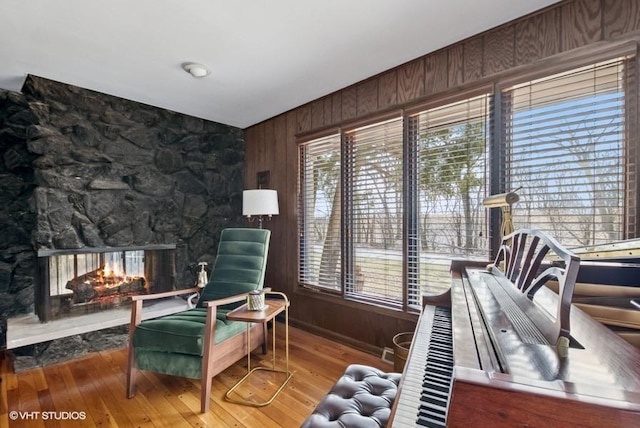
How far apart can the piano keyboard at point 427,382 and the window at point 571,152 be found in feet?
3.68

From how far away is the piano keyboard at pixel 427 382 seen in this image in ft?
2.35

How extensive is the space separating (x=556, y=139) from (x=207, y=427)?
2.59 metres

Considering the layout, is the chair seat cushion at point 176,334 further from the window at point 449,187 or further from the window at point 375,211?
the window at point 449,187

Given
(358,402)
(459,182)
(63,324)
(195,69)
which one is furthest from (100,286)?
(459,182)

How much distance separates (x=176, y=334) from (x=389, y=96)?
2378mm

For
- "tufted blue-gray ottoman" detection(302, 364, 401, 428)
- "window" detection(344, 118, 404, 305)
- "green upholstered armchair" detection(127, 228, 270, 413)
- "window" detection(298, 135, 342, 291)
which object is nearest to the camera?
"tufted blue-gray ottoman" detection(302, 364, 401, 428)

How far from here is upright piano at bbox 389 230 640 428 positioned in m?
0.51

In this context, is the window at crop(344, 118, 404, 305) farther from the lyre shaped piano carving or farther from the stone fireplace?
the stone fireplace

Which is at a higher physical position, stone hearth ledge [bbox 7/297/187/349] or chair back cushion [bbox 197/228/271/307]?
chair back cushion [bbox 197/228/271/307]

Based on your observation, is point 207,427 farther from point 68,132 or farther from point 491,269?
point 68,132

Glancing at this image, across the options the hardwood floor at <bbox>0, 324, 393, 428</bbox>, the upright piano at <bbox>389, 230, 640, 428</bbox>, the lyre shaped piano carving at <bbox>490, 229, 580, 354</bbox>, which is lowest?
the hardwood floor at <bbox>0, 324, 393, 428</bbox>

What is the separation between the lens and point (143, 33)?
206 centimetres

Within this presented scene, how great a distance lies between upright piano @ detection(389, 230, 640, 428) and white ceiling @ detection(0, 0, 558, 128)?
1501mm

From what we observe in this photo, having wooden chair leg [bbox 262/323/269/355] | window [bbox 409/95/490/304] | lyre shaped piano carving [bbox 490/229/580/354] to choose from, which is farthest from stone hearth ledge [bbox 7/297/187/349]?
lyre shaped piano carving [bbox 490/229/580/354]
